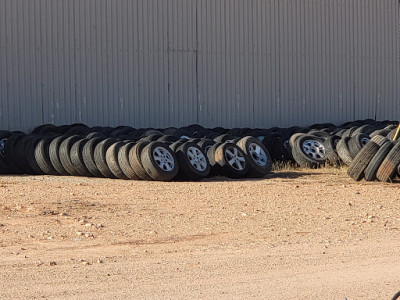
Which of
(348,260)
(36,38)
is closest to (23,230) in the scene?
(348,260)

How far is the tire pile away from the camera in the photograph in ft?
53.7

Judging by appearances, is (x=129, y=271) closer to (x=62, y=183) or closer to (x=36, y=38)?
(x=62, y=183)

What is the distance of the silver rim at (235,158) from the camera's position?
1745 centimetres

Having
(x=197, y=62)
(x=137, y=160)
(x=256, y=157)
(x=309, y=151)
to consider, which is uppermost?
(x=197, y=62)

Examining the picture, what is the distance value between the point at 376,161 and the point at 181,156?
3735mm

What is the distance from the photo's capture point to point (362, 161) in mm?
16391

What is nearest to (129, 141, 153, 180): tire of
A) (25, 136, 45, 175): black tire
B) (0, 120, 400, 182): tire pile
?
(0, 120, 400, 182): tire pile

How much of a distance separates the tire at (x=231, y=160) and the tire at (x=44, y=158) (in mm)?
3545

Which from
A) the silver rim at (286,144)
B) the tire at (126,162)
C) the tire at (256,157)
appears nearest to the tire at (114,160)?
the tire at (126,162)

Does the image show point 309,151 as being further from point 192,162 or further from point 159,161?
point 159,161

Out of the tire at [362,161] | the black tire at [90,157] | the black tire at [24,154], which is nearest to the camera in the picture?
the tire at [362,161]

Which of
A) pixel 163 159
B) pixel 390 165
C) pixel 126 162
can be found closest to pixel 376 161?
pixel 390 165

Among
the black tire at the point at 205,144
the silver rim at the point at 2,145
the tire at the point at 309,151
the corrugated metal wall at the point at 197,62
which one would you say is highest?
the corrugated metal wall at the point at 197,62

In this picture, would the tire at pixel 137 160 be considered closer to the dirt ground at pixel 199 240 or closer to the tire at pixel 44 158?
the dirt ground at pixel 199 240
